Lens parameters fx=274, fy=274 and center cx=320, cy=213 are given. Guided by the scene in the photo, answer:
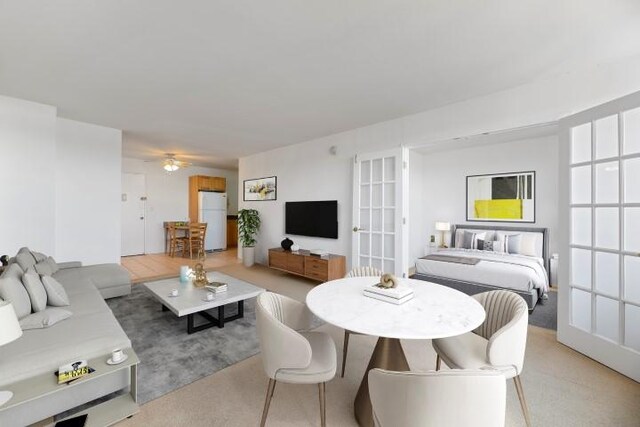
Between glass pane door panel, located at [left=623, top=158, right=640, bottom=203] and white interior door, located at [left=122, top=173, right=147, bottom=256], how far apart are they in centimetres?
843

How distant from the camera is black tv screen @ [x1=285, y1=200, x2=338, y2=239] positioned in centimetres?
466

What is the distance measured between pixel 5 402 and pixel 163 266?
15.4 feet

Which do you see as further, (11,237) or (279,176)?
(279,176)

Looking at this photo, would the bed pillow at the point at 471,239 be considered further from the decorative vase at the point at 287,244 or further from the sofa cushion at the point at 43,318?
the sofa cushion at the point at 43,318

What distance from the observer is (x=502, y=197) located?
16.3 ft

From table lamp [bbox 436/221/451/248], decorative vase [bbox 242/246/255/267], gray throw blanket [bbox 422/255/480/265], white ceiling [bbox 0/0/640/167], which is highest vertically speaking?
white ceiling [bbox 0/0/640/167]

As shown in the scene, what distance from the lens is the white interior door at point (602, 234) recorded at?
2.08 m

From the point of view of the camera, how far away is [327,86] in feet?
9.28

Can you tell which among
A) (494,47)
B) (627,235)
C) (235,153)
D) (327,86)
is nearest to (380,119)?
(327,86)

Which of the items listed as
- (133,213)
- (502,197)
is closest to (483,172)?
(502,197)

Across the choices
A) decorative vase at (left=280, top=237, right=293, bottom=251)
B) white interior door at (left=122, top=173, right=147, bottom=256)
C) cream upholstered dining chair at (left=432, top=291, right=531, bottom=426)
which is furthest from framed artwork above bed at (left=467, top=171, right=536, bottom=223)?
white interior door at (left=122, top=173, right=147, bottom=256)

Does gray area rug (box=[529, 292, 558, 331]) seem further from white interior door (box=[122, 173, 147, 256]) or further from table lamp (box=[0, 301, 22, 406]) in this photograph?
white interior door (box=[122, 173, 147, 256])

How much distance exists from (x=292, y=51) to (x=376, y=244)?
277 cm

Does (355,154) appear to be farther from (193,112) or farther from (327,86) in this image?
(193,112)
